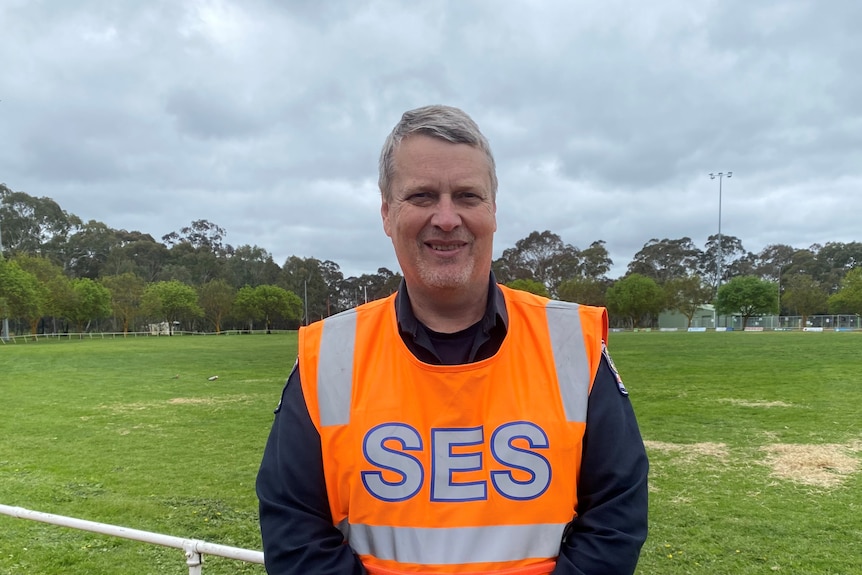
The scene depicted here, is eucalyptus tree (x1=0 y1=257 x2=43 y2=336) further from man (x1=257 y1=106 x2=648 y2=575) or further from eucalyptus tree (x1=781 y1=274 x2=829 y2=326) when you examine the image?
eucalyptus tree (x1=781 y1=274 x2=829 y2=326)

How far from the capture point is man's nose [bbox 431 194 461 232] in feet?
5.53

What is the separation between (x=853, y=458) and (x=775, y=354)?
1909 centimetres

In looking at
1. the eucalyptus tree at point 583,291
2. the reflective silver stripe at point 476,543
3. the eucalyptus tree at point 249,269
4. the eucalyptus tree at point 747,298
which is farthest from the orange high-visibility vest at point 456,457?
the eucalyptus tree at point 249,269

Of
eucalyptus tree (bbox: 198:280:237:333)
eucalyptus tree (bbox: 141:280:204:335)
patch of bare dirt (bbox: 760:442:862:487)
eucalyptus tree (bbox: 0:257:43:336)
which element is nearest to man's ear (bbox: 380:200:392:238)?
patch of bare dirt (bbox: 760:442:862:487)

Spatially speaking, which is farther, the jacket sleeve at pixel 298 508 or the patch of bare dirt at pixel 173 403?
the patch of bare dirt at pixel 173 403

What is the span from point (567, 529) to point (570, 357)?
1.57 ft

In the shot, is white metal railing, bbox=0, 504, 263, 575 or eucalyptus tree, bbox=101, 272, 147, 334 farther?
eucalyptus tree, bbox=101, 272, 147, 334

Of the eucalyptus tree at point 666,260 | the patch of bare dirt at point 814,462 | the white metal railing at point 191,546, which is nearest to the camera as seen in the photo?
the white metal railing at point 191,546

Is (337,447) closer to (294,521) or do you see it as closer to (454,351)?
(294,521)

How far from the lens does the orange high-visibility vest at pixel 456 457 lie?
159 cm

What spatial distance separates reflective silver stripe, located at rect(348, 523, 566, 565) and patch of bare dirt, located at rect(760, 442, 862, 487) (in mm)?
6822

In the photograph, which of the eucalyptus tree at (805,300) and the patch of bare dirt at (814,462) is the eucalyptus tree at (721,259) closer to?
the eucalyptus tree at (805,300)

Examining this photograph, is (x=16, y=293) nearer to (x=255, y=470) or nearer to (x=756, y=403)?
(x=255, y=470)

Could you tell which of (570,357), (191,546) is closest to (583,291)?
(191,546)
